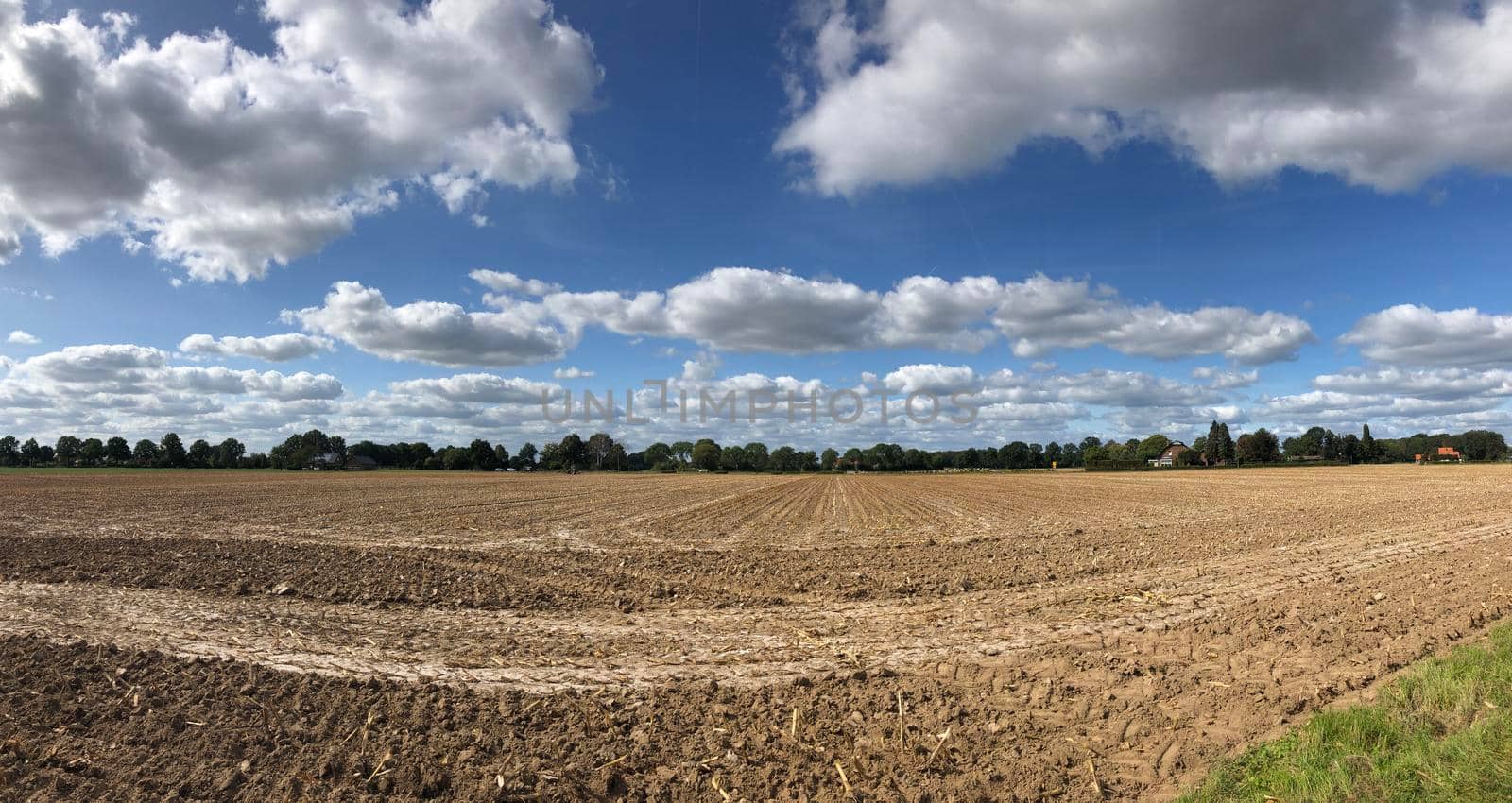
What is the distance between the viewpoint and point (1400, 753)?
5.96 metres

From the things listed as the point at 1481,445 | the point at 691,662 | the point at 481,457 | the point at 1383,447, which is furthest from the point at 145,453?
the point at 1481,445

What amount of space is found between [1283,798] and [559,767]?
5.55 m

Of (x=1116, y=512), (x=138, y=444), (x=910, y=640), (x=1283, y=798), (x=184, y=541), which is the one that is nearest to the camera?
(x=1283, y=798)

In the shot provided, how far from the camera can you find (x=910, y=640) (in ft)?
32.1

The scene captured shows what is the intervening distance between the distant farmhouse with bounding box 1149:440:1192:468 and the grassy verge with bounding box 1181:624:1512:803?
174251 mm

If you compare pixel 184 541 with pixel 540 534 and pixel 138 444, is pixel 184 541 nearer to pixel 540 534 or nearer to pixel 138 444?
A: pixel 540 534

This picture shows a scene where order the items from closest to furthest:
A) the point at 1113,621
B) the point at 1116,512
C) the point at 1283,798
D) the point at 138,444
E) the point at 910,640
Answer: the point at 1283,798, the point at 910,640, the point at 1113,621, the point at 1116,512, the point at 138,444

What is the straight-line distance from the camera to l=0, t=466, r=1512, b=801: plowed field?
626 centimetres

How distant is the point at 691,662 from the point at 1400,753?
21.4ft

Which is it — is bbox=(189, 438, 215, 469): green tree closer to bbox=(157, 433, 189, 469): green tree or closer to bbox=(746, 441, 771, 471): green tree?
bbox=(157, 433, 189, 469): green tree

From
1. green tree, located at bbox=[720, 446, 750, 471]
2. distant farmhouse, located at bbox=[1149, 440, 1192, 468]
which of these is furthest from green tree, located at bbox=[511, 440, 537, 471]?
distant farmhouse, located at bbox=[1149, 440, 1192, 468]

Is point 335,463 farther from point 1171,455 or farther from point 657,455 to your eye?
point 1171,455

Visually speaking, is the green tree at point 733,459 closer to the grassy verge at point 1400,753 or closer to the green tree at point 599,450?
the green tree at point 599,450

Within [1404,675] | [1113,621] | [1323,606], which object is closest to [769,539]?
[1113,621]
